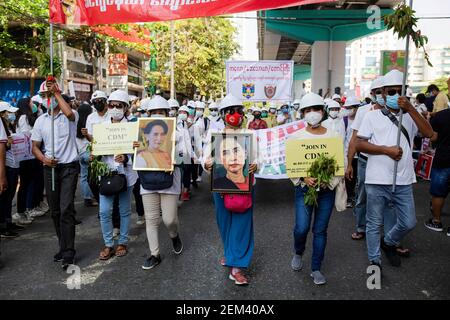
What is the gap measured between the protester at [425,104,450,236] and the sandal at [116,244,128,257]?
14.0 feet

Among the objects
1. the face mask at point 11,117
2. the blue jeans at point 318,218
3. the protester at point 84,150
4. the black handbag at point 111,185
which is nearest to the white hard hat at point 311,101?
the blue jeans at point 318,218

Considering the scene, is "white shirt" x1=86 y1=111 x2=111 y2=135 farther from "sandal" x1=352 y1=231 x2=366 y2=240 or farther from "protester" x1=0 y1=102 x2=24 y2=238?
"sandal" x1=352 y1=231 x2=366 y2=240

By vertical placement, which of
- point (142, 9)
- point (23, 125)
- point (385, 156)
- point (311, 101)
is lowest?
point (385, 156)

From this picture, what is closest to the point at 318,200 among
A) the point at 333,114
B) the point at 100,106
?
the point at 100,106

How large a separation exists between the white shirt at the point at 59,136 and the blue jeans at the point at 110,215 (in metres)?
0.62

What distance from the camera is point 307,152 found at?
4.07 metres

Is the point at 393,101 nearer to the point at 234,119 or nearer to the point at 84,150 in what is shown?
the point at 234,119

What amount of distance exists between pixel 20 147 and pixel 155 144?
296 cm

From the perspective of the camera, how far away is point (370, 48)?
176250mm

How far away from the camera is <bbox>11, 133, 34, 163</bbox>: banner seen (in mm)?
6104

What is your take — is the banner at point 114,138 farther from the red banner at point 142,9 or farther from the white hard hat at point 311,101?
the white hard hat at point 311,101
